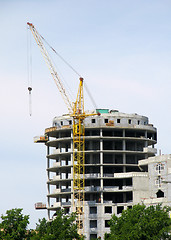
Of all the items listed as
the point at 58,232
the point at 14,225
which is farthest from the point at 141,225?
the point at 14,225

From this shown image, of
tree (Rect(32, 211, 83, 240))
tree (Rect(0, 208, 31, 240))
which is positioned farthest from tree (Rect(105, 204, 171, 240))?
tree (Rect(0, 208, 31, 240))

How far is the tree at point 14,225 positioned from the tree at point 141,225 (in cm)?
2718

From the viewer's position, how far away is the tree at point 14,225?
187 meters

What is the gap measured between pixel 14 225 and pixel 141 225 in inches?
1650

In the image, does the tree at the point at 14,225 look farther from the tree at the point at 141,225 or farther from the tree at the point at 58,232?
the tree at the point at 141,225

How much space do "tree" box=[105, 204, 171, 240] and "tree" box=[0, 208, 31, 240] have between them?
27.2 meters

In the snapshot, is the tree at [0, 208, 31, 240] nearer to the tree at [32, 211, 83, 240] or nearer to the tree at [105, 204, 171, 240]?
the tree at [32, 211, 83, 240]

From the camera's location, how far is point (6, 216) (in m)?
190

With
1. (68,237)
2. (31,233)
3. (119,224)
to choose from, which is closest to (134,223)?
(119,224)

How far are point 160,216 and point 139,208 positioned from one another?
12632mm

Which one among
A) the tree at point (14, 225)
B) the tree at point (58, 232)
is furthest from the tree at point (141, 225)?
the tree at point (14, 225)

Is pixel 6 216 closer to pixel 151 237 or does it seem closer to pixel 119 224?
pixel 119 224

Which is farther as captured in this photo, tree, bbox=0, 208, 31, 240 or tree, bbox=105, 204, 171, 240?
tree, bbox=0, 208, 31, 240

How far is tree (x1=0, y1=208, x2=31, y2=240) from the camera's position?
613 feet
